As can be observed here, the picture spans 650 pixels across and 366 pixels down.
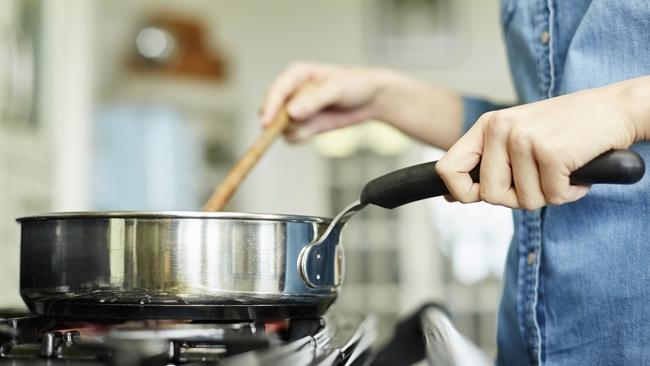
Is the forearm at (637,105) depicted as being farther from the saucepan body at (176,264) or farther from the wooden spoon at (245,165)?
the wooden spoon at (245,165)

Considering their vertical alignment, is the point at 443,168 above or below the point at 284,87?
below

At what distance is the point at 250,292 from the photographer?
1.89 feet

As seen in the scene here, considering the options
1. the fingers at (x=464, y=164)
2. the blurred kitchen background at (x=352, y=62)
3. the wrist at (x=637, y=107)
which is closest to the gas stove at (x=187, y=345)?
the fingers at (x=464, y=164)

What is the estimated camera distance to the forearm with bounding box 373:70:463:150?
935 millimetres

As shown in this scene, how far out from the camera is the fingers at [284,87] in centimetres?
93

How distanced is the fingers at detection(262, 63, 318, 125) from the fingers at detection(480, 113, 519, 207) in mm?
448

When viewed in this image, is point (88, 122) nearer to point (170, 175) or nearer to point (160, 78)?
point (170, 175)

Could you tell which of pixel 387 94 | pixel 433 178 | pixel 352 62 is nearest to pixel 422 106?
pixel 387 94

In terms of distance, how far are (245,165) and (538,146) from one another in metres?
0.44

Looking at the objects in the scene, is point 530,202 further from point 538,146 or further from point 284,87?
point 284,87

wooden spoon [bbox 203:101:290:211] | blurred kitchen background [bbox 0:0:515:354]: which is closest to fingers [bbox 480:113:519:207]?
wooden spoon [bbox 203:101:290:211]

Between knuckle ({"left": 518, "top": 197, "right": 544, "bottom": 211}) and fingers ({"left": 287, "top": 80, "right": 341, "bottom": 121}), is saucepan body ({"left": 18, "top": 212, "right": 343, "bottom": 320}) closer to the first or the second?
knuckle ({"left": 518, "top": 197, "right": 544, "bottom": 211})

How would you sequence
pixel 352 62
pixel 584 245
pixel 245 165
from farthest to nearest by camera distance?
pixel 352 62 < pixel 245 165 < pixel 584 245

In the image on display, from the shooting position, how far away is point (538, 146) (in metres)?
0.48
